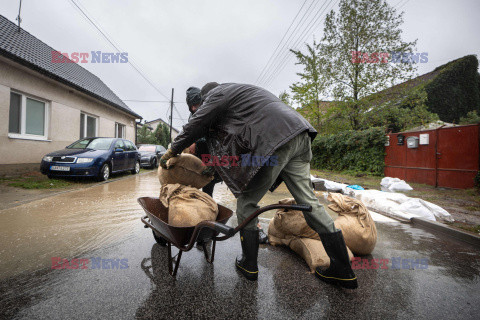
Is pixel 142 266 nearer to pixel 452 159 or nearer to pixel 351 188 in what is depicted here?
pixel 351 188

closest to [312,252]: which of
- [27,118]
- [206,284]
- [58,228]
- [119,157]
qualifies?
[206,284]

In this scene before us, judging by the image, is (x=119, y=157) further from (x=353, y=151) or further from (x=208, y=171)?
(x=353, y=151)

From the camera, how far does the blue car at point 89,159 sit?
6348 mm

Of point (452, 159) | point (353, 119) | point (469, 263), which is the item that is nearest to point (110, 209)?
point (469, 263)

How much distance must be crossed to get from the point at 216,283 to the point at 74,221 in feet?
8.88

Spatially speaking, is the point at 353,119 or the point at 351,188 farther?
the point at 353,119

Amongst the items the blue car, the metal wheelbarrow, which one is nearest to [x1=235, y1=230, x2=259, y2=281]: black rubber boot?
the metal wheelbarrow

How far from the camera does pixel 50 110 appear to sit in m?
8.61

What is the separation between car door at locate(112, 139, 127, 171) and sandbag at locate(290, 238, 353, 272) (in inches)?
294

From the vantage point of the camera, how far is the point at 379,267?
2.19 m

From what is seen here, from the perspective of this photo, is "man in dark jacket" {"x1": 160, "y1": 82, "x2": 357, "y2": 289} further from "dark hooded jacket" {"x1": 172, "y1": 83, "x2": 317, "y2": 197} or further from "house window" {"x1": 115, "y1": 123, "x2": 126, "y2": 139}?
"house window" {"x1": 115, "y1": 123, "x2": 126, "y2": 139}

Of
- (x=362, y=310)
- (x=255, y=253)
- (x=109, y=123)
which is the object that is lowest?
(x=362, y=310)

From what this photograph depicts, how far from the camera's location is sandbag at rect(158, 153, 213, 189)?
2.25 m

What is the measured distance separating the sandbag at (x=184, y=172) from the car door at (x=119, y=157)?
6570 millimetres
